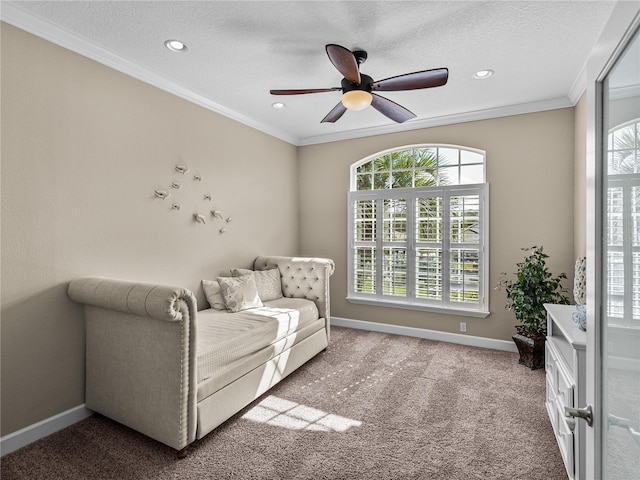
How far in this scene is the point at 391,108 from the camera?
109 inches

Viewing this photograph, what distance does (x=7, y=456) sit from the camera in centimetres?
199

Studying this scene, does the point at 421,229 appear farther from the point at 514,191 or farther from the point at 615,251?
the point at 615,251

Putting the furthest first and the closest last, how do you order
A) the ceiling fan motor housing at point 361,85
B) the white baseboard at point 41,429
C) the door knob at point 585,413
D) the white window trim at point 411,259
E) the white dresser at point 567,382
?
1. the white window trim at point 411,259
2. the ceiling fan motor housing at point 361,85
3. the white baseboard at point 41,429
4. the white dresser at point 567,382
5. the door knob at point 585,413

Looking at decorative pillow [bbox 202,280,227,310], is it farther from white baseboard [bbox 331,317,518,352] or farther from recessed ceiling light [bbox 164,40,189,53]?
recessed ceiling light [bbox 164,40,189,53]

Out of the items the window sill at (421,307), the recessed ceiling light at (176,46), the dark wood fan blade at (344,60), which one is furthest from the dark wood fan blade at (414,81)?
the window sill at (421,307)

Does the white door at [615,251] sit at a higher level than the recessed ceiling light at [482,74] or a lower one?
lower

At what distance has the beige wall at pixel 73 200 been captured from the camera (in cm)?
205

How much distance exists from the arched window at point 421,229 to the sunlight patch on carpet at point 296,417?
2.10 m

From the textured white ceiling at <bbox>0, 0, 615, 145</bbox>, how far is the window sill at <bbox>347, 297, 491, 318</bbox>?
2.33 m

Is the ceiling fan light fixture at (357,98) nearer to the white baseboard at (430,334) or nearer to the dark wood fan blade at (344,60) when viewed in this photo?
the dark wood fan blade at (344,60)

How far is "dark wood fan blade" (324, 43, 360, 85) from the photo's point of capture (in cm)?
193

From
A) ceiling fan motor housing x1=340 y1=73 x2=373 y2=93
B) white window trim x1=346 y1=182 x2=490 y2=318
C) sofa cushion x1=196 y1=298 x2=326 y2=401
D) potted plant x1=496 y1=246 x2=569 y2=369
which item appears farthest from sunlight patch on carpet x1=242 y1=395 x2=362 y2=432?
ceiling fan motor housing x1=340 y1=73 x2=373 y2=93

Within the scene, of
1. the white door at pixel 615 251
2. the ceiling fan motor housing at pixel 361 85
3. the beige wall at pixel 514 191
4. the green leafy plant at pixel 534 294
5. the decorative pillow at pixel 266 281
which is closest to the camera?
the white door at pixel 615 251

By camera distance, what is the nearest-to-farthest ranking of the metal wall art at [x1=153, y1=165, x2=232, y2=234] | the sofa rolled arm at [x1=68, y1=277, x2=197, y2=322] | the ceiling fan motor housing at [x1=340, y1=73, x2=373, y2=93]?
the sofa rolled arm at [x1=68, y1=277, x2=197, y2=322] < the ceiling fan motor housing at [x1=340, y1=73, x2=373, y2=93] < the metal wall art at [x1=153, y1=165, x2=232, y2=234]
